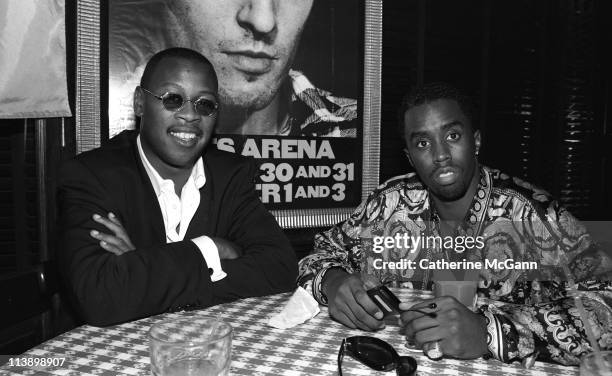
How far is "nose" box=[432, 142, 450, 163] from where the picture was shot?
213cm

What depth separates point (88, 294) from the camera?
1.58 m

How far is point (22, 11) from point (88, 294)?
189cm

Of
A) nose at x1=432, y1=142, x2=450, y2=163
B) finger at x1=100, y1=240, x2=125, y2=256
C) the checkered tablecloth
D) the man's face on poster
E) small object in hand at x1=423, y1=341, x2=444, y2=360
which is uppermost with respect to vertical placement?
the man's face on poster

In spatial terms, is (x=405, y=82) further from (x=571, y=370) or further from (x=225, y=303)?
(x=571, y=370)

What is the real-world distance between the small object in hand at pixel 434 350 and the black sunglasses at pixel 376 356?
103 millimetres

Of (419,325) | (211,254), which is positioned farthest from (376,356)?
(211,254)

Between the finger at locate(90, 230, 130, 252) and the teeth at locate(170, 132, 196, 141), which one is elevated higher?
the teeth at locate(170, 132, 196, 141)

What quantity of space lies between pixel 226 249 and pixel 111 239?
0.43 meters

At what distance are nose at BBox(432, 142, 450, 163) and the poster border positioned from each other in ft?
5.22

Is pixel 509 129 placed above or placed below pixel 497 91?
below

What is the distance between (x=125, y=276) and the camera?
5.41 ft

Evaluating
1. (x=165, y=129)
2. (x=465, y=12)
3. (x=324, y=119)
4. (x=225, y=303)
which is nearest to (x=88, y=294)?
(x=225, y=303)

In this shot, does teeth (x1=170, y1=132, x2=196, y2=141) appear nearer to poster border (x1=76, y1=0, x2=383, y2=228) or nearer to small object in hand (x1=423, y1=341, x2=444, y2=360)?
poster border (x1=76, y1=0, x2=383, y2=228)

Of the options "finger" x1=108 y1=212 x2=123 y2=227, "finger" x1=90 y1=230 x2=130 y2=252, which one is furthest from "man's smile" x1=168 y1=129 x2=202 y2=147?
"finger" x1=90 y1=230 x2=130 y2=252
